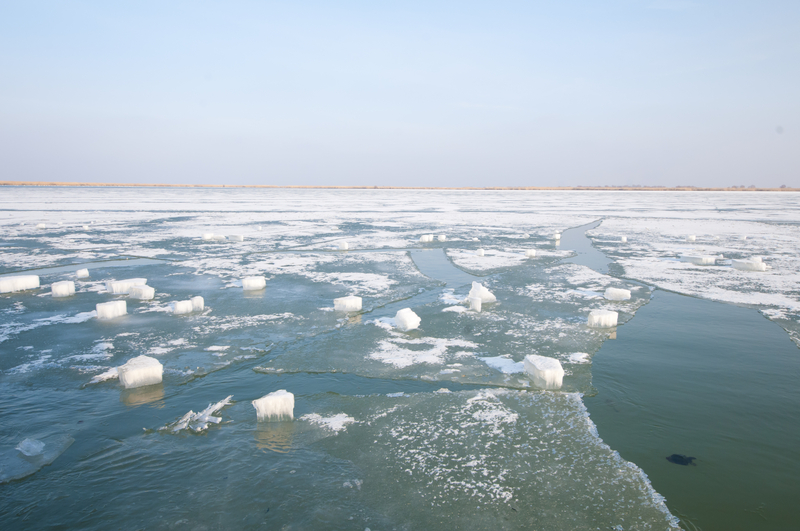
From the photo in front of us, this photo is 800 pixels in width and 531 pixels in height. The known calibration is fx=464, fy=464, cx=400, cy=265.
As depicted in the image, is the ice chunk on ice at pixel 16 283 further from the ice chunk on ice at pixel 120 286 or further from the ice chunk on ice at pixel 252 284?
the ice chunk on ice at pixel 252 284

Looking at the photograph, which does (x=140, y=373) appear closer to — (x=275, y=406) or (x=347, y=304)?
(x=275, y=406)

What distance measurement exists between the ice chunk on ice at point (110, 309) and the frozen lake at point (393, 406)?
116 millimetres

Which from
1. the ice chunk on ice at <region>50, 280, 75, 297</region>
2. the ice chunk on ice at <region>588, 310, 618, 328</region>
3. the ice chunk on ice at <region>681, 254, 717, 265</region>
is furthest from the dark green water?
the ice chunk on ice at <region>50, 280, 75, 297</region>

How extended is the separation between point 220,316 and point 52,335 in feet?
6.09

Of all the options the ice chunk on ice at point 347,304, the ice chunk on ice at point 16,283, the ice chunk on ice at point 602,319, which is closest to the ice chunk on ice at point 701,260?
the ice chunk on ice at point 602,319

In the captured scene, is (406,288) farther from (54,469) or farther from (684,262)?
(684,262)

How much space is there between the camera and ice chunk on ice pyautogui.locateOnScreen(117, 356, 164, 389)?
13.4ft

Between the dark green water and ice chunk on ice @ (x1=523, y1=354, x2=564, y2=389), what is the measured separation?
35 cm

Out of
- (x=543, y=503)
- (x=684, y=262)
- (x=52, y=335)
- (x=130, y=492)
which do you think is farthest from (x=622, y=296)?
(x=52, y=335)

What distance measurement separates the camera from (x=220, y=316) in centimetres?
627

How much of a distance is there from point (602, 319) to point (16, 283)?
886cm

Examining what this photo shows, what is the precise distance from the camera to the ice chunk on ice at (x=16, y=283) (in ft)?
24.3

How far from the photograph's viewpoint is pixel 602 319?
18.9ft

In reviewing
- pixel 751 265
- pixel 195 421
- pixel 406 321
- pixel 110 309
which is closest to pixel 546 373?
pixel 406 321
